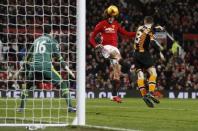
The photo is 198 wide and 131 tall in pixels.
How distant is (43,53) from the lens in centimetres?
1244

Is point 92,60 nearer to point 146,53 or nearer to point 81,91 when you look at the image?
point 146,53

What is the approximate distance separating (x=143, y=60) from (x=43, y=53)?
9.33 ft

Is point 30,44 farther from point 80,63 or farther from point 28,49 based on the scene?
point 80,63

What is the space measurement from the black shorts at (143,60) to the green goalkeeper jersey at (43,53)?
2592mm

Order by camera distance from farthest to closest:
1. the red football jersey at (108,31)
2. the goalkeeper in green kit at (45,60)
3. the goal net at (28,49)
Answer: the red football jersey at (108,31) < the goalkeeper in green kit at (45,60) < the goal net at (28,49)

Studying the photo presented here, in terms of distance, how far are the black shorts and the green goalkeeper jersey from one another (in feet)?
8.50

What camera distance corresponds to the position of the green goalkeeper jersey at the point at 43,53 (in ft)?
40.6

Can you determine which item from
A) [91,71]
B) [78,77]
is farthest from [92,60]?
[78,77]

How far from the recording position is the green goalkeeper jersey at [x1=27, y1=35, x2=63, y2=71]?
12.4 meters

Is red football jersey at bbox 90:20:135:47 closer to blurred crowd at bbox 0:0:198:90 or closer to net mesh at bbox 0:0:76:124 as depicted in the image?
net mesh at bbox 0:0:76:124

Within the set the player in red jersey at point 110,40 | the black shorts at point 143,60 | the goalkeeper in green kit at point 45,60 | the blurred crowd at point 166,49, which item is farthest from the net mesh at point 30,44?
the blurred crowd at point 166,49

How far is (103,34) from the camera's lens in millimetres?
16109

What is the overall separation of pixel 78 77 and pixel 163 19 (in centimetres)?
2217

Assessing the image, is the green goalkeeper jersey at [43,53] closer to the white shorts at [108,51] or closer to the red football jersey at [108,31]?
the white shorts at [108,51]
